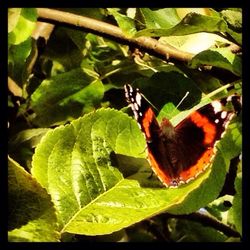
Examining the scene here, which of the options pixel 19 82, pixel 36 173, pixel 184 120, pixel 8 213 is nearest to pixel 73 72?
pixel 19 82

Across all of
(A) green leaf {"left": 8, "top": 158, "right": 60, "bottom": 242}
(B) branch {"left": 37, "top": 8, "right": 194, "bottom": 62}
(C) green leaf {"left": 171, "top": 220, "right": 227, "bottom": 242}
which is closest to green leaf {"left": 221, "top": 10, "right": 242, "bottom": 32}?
(B) branch {"left": 37, "top": 8, "right": 194, "bottom": 62}

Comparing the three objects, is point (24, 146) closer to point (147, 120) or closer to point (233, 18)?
point (147, 120)

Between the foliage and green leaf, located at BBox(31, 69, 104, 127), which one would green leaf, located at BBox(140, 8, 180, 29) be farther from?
green leaf, located at BBox(31, 69, 104, 127)

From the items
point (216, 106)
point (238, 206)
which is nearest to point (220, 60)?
point (216, 106)

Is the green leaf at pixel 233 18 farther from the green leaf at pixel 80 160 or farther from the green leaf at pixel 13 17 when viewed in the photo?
the green leaf at pixel 13 17

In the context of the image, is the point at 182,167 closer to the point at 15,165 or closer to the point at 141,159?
the point at 141,159

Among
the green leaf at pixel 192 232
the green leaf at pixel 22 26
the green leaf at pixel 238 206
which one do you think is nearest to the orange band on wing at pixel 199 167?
the green leaf at pixel 238 206
